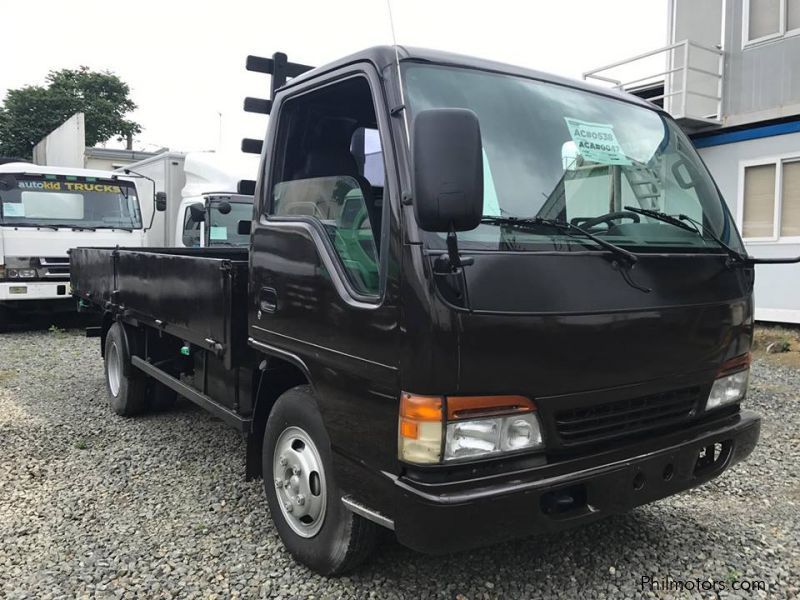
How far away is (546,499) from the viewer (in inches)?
97.7

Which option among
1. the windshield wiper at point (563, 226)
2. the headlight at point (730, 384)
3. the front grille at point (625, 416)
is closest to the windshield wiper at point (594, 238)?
the windshield wiper at point (563, 226)

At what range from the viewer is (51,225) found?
10.3m

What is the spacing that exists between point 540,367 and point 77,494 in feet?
10.1

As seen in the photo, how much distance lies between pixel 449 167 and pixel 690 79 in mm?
10399

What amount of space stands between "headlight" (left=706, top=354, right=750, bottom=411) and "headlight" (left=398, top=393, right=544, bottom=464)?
108 cm

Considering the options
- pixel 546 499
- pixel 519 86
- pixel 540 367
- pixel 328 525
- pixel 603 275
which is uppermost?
pixel 519 86

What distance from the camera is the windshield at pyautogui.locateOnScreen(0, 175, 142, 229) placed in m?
10.1

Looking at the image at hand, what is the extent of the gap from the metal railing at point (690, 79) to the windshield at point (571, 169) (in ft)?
26.3

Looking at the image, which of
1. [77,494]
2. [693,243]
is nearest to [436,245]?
[693,243]

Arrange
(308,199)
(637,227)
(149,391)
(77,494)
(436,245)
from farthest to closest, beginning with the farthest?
(149,391) → (77,494) → (308,199) → (637,227) → (436,245)

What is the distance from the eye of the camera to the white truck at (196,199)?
10.3 m

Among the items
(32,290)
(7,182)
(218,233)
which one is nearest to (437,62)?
(218,233)

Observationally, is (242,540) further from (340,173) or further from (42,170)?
(42,170)

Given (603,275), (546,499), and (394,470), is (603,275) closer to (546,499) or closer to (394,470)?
(546,499)
